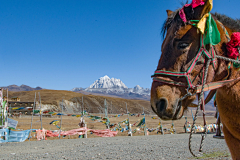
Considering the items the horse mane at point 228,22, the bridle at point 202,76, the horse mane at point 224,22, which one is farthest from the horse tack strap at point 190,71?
the horse mane at point 228,22

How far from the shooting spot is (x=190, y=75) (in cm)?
185

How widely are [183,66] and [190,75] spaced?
0.38 feet

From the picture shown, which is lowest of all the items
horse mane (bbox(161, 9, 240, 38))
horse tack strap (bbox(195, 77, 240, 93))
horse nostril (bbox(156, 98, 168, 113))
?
horse nostril (bbox(156, 98, 168, 113))

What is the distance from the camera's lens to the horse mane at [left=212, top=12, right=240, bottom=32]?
2199 mm

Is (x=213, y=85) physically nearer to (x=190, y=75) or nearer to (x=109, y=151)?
(x=190, y=75)

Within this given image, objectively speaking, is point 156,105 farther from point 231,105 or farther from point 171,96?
point 231,105

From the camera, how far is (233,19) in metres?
2.26

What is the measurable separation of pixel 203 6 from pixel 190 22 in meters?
0.19

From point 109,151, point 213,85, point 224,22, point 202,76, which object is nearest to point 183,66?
point 202,76

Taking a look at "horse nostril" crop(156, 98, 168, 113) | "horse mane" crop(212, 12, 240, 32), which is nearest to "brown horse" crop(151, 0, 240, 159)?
"horse nostril" crop(156, 98, 168, 113)

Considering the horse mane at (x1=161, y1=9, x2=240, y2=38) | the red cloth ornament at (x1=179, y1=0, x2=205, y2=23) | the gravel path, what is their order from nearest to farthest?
the red cloth ornament at (x1=179, y1=0, x2=205, y2=23) → the horse mane at (x1=161, y1=9, x2=240, y2=38) → the gravel path

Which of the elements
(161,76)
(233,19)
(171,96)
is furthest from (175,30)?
(233,19)

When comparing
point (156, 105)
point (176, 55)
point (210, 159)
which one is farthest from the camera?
point (210, 159)

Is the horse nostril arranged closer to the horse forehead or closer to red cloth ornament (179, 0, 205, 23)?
the horse forehead
